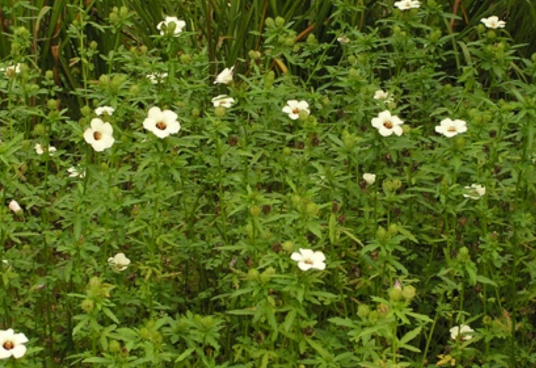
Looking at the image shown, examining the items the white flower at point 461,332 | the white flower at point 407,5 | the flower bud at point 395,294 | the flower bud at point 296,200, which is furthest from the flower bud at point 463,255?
the white flower at point 407,5

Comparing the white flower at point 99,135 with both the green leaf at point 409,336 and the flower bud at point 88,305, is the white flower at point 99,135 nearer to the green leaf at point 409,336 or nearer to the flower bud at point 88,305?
the flower bud at point 88,305

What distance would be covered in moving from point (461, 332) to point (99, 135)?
4.00 ft

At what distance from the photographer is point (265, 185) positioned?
3.73 metres

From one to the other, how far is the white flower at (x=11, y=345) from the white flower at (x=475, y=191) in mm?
1361

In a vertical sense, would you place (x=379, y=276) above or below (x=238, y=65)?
above

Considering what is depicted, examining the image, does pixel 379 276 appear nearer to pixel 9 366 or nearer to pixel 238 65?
pixel 9 366

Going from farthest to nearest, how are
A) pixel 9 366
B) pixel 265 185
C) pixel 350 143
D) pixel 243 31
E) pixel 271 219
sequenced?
pixel 243 31 → pixel 265 185 → pixel 350 143 → pixel 271 219 → pixel 9 366

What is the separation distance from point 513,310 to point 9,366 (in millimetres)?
1494

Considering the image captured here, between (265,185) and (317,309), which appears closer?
(317,309)

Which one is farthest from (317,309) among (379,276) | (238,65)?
(238,65)

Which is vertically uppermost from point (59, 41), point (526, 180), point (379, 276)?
point (526, 180)

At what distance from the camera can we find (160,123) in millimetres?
2906

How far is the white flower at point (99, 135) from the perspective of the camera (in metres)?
2.82

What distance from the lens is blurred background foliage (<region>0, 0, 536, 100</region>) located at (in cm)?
475
